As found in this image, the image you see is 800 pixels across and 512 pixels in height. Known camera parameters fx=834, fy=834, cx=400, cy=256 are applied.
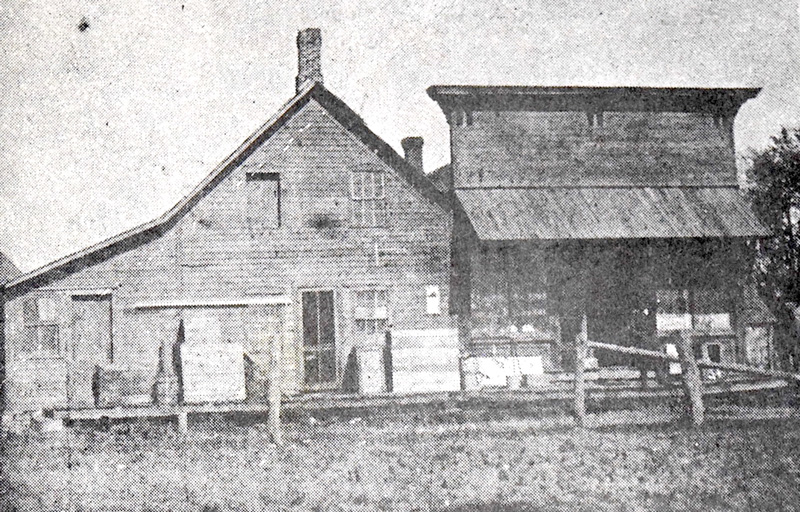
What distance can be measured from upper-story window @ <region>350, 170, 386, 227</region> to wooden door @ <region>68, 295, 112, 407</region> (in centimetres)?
615

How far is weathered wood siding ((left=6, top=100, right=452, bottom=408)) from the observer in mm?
19156

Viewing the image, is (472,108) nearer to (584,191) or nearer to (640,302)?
(584,191)

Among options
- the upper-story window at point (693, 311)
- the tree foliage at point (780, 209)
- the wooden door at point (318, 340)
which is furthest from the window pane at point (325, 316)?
→ the tree foliage at point (780, 209)

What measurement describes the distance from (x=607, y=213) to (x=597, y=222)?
626 millimetres

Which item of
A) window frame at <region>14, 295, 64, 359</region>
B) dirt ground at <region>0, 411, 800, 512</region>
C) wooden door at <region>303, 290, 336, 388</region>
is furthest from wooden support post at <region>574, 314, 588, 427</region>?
window frame at <region>14, 295, 64, 359</region>

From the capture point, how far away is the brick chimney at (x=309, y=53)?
69.8 feet

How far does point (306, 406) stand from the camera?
588 inches

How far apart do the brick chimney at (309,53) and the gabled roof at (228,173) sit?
126cm

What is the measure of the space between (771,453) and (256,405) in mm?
8104

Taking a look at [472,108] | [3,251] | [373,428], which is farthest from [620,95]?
[3,251]

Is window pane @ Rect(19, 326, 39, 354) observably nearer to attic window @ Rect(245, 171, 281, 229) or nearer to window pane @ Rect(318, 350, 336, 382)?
attic window @ Rect(245, 171, 281, 229)

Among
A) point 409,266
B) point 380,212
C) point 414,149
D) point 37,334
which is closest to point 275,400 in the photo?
point 409,266

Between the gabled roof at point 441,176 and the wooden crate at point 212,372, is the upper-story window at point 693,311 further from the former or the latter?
the wooden crate at point 212,372

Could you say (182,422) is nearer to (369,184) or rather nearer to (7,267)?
(369,184)
